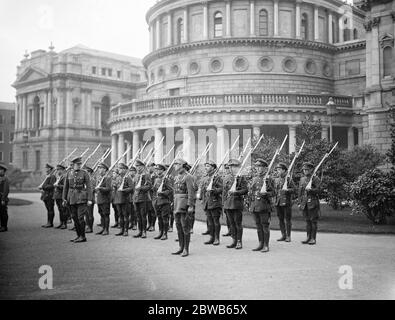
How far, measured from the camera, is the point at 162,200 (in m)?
14.5

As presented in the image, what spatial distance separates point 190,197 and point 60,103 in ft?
175

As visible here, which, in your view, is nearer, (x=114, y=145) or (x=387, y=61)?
(x=387, y=61)

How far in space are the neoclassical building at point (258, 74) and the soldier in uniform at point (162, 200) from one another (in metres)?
18.0

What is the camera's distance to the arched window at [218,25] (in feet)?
161

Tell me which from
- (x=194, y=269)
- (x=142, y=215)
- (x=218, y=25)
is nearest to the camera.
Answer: (x=194, y=269)

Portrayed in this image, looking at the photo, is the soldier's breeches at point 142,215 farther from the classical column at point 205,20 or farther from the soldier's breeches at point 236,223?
the classical column at point 205,20

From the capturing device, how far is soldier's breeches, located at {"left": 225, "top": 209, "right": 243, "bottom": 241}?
13.2m

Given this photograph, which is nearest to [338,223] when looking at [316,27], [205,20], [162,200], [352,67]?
[162,200]

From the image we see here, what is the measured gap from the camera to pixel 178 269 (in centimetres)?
1017

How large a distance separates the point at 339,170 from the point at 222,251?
31.7 feet

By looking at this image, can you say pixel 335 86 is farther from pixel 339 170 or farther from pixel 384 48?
pixel 339 170

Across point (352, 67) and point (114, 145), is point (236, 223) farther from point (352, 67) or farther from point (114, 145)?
point (352, 67)

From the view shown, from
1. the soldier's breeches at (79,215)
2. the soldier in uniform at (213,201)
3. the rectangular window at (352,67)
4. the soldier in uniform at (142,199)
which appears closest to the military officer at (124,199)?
the soldier in uniform at (142,199)

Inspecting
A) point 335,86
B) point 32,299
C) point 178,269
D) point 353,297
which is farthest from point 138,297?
point 335,86
